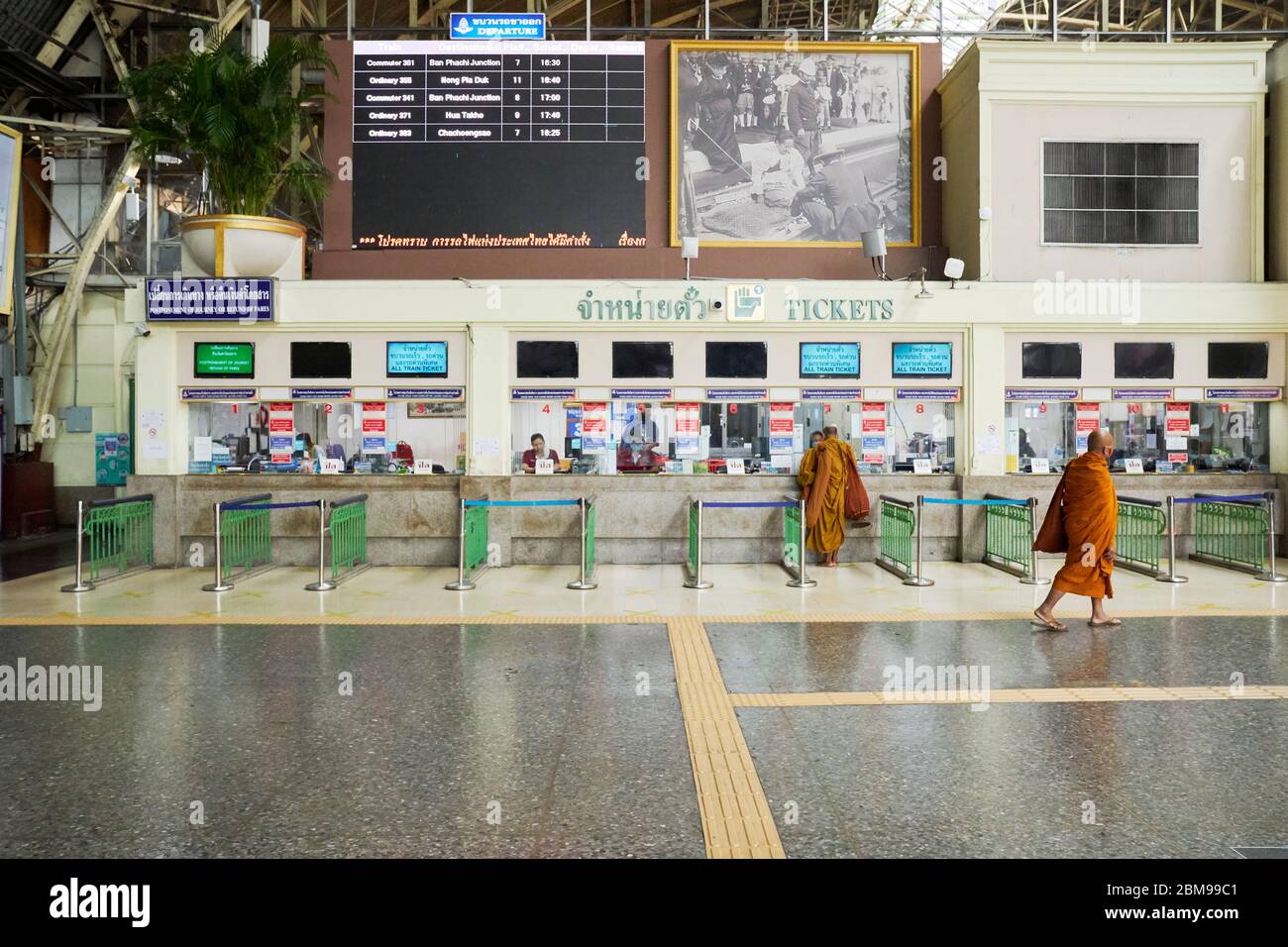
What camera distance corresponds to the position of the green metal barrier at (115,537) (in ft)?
36.8

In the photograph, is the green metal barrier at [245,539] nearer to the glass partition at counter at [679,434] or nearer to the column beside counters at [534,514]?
the column beside counters at [534,514]

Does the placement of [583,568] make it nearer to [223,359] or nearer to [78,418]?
[223,359]

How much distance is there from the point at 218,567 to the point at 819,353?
8315mm

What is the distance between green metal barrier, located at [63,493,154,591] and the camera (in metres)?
11.2

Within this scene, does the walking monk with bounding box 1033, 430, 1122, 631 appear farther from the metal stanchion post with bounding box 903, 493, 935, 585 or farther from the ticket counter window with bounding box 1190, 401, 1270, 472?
the ticket counter window with bounding box 1190, 401, 1270, 472

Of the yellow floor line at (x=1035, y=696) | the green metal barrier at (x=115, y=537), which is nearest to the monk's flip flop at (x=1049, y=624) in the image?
the yellow floor line at (x=1035, y=696)

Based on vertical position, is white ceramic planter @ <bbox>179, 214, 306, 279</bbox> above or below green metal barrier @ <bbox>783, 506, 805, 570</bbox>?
above

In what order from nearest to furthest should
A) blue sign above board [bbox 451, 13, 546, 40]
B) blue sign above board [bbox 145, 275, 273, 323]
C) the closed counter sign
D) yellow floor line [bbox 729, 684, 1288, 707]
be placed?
yellow floor line [bbox 729, 684, 1288, 707] → blue sign above board [bbox 145, 275, 273, 323] → the closed counter sign → blue sign above board [bbox 451, 13, 546, 40]

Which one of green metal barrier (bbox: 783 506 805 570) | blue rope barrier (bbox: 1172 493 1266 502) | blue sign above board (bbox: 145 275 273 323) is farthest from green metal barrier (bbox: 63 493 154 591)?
blue rope barrier (bbox: 1172 493 1266 502)

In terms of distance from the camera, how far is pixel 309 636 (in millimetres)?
8422

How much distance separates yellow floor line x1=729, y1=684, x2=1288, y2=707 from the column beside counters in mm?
6324

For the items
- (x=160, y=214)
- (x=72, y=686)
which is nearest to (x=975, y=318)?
(x=72, y=686)

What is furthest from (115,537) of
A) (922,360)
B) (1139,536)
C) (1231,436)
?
(1231,436)

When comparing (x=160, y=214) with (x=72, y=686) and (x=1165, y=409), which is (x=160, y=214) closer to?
(x=72, y=686)
